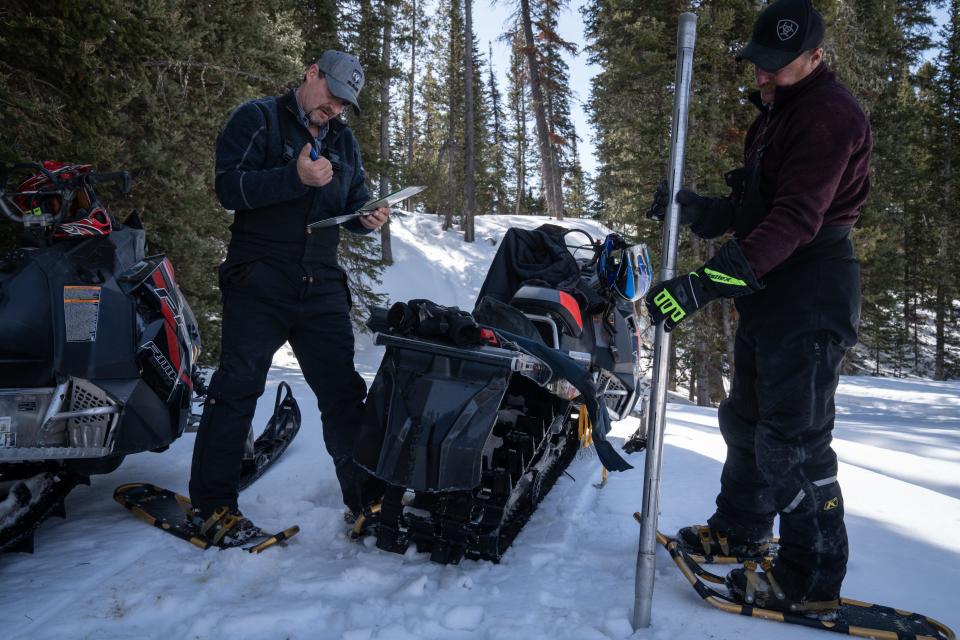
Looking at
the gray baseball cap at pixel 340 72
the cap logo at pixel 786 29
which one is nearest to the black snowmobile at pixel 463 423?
the gray baseball cap at pixel 340 72

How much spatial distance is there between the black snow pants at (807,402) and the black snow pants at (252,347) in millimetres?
1772

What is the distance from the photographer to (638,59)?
11.2m

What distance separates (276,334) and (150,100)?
12.0ft

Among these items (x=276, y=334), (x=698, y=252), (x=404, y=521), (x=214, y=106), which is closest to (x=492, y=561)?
(x=404, y=521)

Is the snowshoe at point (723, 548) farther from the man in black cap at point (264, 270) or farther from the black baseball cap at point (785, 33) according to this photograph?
the black baseball cap at point (785, 33)

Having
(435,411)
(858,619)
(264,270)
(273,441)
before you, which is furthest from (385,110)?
(858,619)

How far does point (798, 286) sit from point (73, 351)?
2.86 m

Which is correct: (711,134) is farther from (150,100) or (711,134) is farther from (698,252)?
(150,100)

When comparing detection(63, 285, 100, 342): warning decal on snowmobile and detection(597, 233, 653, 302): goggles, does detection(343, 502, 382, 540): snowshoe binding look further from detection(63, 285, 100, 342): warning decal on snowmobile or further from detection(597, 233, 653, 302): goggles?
detection(597, 233, 653, 302): goggles

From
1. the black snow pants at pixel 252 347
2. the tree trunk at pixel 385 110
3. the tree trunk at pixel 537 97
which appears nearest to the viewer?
the black snow pants at pixel 252 347

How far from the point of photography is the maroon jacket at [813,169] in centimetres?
200

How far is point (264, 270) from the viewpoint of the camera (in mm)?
2688

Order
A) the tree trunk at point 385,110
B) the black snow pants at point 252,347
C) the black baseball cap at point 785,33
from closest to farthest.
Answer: the black baseball cap at point 785,33 → the black snow pants at point 252,347 → the tree trunk at point 385,110

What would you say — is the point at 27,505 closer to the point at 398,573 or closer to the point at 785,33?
the point at 398,573
